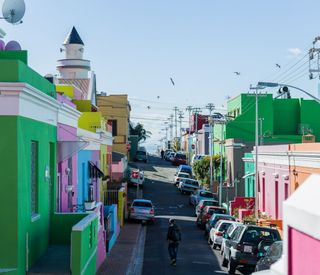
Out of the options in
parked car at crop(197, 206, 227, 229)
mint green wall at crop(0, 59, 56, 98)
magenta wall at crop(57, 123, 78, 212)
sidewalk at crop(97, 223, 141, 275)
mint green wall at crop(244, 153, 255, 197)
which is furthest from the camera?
mint green wall at crop(244, 153, 255, 197)

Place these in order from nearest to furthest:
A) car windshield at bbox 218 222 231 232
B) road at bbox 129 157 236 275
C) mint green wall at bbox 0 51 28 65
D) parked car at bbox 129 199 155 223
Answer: mint green wall at bbox 0 51 28 65 < road at bbox 129 157 236 275 < car windshield at bbox 218 222 231 232 < parked car at bbox 129 199 155 223

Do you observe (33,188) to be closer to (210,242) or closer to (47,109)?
(47,109)

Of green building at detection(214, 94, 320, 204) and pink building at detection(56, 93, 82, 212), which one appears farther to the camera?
green building at detection(214, 94, 320, 204)

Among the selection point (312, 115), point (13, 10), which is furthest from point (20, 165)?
point (312, 115)

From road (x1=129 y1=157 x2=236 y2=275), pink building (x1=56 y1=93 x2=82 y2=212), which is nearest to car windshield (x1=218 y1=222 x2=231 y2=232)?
road (x1=129 y1=157 x2=236 y2=275)

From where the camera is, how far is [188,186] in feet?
202

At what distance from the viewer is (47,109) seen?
16719 millimetres

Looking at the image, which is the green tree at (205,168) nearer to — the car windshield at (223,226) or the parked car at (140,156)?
the parked car at (140,156)

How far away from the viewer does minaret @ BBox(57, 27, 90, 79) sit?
51719 mm

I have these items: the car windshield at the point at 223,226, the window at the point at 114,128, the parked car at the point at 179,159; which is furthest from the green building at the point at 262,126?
the parked car at the point at 179,159

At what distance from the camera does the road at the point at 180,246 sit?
24047 mm

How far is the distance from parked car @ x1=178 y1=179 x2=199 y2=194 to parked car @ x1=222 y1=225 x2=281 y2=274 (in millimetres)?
38491

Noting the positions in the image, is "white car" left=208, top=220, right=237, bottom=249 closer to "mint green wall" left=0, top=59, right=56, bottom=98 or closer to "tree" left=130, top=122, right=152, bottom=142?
"mint green wall" left=0, top=59, right=56, bottom=98

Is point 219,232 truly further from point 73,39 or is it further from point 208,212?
point 73,39
